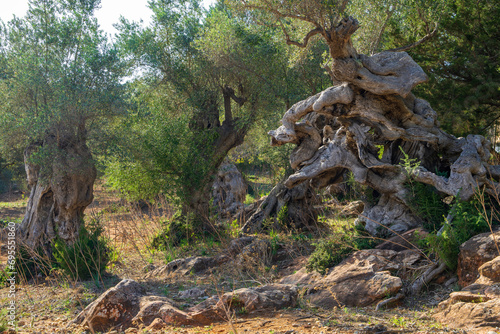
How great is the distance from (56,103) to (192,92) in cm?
380

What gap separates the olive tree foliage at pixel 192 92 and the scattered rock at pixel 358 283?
5345 mm

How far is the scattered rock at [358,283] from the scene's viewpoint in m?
5.21

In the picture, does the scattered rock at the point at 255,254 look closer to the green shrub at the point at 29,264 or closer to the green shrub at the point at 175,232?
the green shrub at the point at 175,232

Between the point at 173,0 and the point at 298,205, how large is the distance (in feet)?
23.4

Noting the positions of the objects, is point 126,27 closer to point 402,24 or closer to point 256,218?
point 256,218

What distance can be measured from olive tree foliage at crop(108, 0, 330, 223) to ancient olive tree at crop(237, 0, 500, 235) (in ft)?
7.89

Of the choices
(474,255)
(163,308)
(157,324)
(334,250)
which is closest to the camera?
(157,324)

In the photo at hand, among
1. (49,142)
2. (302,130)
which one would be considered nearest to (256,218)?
(302,130)

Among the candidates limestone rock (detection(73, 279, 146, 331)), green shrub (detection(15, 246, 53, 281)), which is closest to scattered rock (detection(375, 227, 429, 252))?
limestone rock (detection(73, 279, 146, 331))

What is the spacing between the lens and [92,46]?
959cm

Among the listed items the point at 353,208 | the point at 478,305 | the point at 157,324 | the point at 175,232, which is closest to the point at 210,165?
the point at 175,232

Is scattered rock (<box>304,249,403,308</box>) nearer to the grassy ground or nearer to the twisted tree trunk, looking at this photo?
the grassy ground

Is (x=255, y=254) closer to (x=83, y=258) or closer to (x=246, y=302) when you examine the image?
(x=246, y=302)

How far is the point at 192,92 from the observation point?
456 inches
